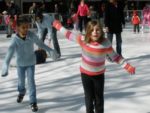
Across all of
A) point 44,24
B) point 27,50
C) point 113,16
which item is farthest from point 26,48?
point 44,24

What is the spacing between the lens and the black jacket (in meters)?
10.8

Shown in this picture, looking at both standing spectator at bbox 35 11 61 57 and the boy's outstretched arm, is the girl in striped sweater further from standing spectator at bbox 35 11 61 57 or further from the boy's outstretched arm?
standing spectator at bbox 35 11 61 57

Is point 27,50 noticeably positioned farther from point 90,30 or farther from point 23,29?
point 90,30

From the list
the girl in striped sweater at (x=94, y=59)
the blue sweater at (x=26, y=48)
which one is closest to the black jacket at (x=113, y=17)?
the blue sweater at (x=26, y=48)

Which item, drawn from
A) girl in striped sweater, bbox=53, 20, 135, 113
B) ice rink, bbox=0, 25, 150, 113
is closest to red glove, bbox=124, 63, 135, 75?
girl in striped sweater, bbox=53, 20, 135, 113

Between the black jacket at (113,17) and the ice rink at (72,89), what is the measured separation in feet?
2.93

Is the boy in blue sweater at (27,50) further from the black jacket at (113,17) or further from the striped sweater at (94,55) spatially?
the black jacket at (113,17)

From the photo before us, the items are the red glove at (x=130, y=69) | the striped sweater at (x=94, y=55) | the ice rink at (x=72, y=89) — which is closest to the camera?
the striped sweater at (x=94, y=55)

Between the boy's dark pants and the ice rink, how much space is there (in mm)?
819

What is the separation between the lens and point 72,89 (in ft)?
25.7

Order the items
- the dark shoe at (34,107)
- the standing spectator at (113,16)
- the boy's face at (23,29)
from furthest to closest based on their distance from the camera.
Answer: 1. the standing spectator at (113,16)
2. the dark shoe at (34,107)
3. the boy's face at (23,29)

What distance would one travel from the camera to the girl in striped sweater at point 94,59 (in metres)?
5.24

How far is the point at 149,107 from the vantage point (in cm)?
636

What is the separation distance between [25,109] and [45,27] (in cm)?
531
